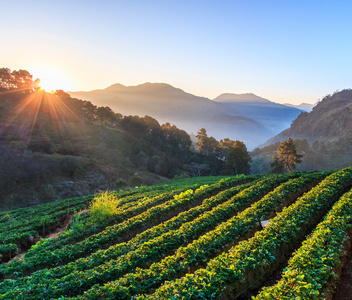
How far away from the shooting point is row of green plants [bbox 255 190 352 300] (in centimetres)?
527

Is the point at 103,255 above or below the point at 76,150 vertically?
above

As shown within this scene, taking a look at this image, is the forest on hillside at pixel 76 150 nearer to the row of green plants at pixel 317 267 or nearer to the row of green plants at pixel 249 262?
the row of green plants at pixel 249 262

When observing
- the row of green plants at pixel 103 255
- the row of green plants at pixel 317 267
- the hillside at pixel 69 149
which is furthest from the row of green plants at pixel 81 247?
the hillside at pixel 69 149

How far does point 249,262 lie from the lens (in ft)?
22.2

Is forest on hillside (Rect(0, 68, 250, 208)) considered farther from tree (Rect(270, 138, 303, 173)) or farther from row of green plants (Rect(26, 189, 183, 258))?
row of green plants (Rect(26, 189, 183, 258))

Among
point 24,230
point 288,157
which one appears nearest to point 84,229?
point 24,230

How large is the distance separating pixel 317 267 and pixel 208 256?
3430 mm

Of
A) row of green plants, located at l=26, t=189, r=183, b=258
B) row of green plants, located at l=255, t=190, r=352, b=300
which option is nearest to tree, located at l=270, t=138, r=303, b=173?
row of green plants, located at l=26, t=189, r=183, b=258

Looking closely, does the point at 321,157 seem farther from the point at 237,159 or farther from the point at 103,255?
the point at 103,255

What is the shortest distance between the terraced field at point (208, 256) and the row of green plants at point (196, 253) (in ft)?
0.10

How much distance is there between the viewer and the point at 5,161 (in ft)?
124

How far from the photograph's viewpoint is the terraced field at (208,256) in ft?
19.9

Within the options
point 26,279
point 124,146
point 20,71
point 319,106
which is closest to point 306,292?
point 26,279

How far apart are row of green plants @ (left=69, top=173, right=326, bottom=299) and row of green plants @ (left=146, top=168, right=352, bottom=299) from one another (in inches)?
29.7
